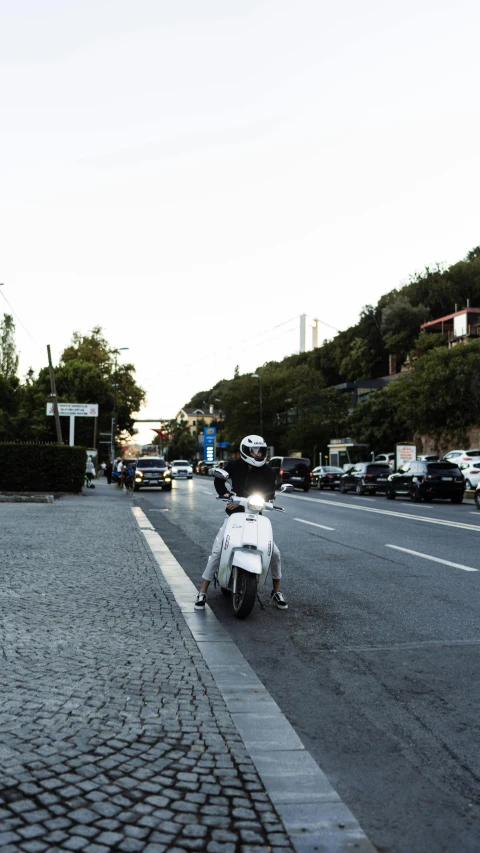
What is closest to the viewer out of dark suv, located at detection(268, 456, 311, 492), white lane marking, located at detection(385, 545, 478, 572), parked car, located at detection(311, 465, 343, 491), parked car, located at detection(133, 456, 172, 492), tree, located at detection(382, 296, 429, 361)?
white lane marking, located at detection(385, 545, 478, 572)

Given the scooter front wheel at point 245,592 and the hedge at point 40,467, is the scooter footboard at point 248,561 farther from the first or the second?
the hedge at point 40,467

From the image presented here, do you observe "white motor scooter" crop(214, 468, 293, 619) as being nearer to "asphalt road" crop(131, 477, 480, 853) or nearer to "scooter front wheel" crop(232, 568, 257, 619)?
"scooter front wheel" crop(232, 568, 257, 619)

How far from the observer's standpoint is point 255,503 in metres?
7.66

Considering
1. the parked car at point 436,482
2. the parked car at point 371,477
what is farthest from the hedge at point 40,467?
the parked car at point 371,477

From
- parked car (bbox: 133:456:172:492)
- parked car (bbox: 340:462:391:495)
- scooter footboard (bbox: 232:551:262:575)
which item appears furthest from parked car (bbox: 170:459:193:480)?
scooter footboard (bbox: 232:551:262:575)

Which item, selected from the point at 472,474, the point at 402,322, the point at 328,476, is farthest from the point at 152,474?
the point at 402,322

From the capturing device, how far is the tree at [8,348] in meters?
94.3

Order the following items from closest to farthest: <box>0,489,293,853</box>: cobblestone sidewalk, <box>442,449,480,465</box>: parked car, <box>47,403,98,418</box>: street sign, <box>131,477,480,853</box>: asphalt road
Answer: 1. <box>0,489,293,853</box>: cobblestone sidewalk
2. <box>131,477,480,853</box>: asphalt road
3. <box>442,449,480,465</box>: parked car
4. <box>47,403,98,418</box>: street sign

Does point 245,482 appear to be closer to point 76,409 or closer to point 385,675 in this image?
point 385,675

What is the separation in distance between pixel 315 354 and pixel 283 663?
99.3 metres

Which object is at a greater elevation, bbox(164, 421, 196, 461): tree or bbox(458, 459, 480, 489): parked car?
bbox(164, 421, 196, 461): tree

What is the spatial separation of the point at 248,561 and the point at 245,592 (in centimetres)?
28

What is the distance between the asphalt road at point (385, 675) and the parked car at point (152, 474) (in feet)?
93.1

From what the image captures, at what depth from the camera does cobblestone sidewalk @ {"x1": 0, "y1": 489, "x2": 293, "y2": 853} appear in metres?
3.00
